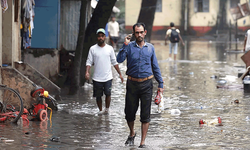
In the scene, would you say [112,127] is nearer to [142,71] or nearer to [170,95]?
[142,71]

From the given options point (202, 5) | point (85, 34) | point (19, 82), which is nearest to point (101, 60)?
point (19, 82)

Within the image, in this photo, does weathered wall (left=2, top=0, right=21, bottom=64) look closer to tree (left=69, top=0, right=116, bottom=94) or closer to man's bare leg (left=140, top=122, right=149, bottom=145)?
tree (left=69, top=0, right=116, bottom=94)

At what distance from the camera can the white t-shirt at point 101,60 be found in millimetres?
9805

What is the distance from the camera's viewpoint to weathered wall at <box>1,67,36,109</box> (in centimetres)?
971

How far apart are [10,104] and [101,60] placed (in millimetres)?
1895

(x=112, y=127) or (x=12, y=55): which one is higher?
(x=12, y=55)

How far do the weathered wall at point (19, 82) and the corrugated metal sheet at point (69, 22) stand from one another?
5.22 metres

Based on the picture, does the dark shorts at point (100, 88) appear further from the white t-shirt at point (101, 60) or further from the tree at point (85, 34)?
the tree at point (85, 34)

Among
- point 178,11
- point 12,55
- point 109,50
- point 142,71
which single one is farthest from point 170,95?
point 178,11

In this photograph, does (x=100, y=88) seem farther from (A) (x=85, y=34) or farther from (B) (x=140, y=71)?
(A) (x=85, y=34)

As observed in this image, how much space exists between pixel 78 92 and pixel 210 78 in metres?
5.16

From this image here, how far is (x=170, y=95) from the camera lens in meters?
12.5

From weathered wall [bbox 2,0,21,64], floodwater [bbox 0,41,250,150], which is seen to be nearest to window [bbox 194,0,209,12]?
floodwater [bbox 0,41,250,150]

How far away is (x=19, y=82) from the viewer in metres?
9.81
